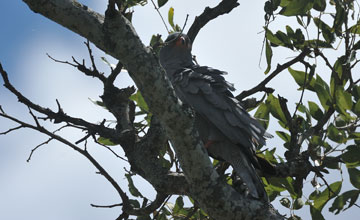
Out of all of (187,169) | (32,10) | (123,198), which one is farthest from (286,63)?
(32,10)

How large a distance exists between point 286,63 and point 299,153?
0.80 meters

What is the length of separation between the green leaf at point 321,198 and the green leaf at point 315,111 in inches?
20.2

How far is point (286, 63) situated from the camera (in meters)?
3.86

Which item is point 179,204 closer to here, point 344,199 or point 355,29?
point 344,199

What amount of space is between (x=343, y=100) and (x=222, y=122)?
3.18 ft

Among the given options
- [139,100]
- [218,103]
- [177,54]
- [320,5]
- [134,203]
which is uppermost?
[177,54]

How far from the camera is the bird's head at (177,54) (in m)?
4.54

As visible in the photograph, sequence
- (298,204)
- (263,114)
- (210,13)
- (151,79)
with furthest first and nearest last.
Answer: (210,13), (263,114), (298,204), (151,79)

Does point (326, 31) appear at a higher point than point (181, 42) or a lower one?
lower

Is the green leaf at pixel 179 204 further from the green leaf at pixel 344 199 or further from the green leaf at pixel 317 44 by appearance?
the green leaf at pixel 317 44

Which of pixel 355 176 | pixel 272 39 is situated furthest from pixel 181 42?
pixel 355 176

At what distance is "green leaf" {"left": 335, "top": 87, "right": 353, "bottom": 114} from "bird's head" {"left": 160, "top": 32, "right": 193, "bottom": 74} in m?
1.60

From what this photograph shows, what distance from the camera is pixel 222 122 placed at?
3.72 m

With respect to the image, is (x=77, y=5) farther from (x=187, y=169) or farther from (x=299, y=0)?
(x=299, y=0)
